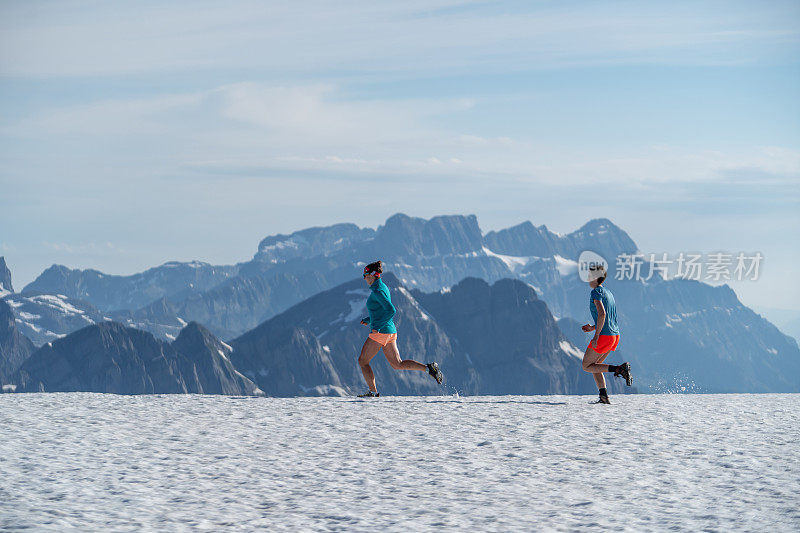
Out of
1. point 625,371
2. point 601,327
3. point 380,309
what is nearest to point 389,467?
point 380,309

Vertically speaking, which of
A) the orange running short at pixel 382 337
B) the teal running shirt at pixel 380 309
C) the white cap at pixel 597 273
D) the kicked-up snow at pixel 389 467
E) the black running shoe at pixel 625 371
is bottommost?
the kicked-up snow at pixel 389 467

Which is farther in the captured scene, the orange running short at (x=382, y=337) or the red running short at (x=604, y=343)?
the orange running short at (x=382, y=337)

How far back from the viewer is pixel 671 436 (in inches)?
599

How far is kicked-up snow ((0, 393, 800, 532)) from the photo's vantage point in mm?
10039

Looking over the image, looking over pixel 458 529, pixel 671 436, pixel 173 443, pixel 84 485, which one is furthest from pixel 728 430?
pixel 84 485

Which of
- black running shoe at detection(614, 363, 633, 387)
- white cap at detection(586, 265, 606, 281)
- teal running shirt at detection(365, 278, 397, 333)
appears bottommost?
black running shoe at detection(614, 363, 633, 387)

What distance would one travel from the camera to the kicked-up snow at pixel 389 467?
32.9 feet

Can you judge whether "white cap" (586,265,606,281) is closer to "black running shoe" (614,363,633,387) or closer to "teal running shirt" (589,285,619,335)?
"teal running shirt" (589,285,619,335)

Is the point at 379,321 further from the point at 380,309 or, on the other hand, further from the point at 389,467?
the point at 389,467

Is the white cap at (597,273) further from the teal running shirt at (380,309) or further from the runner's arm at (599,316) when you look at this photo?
the teal running shirt at (380,309)

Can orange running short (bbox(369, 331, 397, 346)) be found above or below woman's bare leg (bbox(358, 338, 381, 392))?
above

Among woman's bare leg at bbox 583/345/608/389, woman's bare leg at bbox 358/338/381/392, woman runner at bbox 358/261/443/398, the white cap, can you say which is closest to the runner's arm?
woman's bare leg at bbox 583/345/608/389

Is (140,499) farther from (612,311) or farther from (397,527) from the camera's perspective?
(612,311)

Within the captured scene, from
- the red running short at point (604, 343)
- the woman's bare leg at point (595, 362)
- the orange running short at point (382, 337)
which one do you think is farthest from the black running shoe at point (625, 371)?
the orange running short at point (382, 337)
